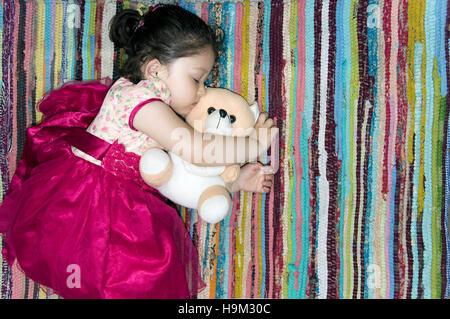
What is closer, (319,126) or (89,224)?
(89,224)

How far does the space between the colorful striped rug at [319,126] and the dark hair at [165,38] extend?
15 centimetres

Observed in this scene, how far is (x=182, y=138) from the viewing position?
956 mm

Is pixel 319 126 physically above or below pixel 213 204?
above

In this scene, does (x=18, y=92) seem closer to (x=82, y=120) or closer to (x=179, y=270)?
(x=82, y=120)

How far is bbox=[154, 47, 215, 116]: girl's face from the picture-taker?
1.01 m

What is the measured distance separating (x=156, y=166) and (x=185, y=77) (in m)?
0.24

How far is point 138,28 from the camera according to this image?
41.3 inches

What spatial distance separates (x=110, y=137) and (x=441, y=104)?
86cm

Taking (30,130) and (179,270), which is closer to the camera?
(179,270)

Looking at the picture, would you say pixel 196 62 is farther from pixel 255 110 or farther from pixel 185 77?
pixel 255 110

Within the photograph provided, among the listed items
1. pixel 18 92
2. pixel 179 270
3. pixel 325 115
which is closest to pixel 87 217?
pixel 179 270

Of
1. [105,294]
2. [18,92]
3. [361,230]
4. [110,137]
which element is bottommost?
[105,294]

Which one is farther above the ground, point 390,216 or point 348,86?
point 348,86

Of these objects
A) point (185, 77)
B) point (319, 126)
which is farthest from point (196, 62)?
point (319, 126)
